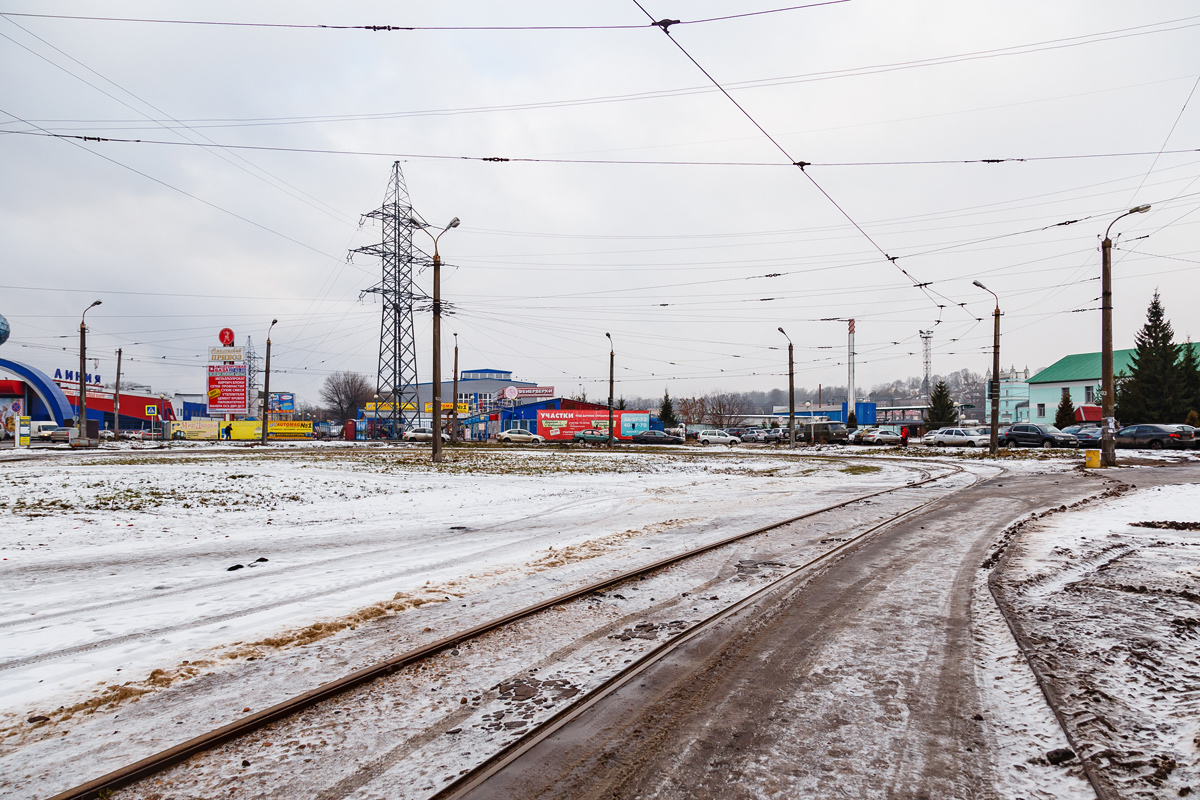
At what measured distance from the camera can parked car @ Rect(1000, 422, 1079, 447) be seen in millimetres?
42656

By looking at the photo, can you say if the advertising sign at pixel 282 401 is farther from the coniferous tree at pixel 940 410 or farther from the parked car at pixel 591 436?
the coniferous tree at pixel 940 410

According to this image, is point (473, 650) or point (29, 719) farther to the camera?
point (473, 650)

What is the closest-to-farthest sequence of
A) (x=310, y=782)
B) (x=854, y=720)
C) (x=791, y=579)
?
(x=310, y=782) → (x=854, y=720) → (x=791, y=579)

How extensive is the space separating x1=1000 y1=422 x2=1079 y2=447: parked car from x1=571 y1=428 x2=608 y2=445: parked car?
101 ft

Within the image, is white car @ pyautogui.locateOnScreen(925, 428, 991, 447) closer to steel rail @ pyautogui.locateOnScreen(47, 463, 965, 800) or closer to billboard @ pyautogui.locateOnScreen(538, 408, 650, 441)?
billboard @ pyautogui.locateOnScreen(538, 408, 650, 441)

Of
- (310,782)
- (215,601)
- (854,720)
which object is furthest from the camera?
(215,601)

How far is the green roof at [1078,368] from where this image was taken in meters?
75.4

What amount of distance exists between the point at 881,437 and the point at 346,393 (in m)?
101

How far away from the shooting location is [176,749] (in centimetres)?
340

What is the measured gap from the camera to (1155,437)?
39.8 m

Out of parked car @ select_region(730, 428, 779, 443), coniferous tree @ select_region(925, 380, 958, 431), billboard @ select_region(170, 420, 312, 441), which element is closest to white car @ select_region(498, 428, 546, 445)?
parked car @ select_region(730, 428, 779, 443)

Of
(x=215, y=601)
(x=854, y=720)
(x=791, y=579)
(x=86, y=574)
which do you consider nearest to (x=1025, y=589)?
(x=791, y=579)

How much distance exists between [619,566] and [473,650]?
3.26 meters

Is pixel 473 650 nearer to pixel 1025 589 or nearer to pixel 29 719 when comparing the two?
pixel 29 719
